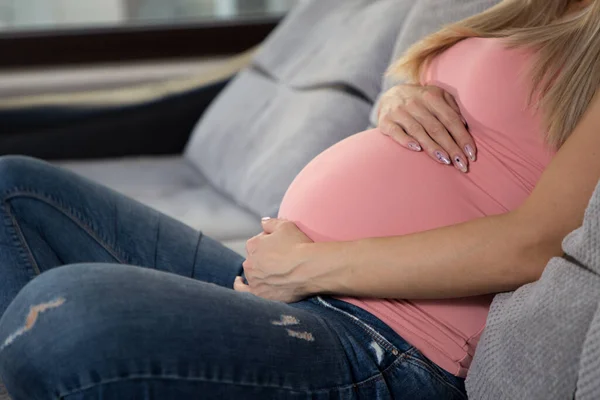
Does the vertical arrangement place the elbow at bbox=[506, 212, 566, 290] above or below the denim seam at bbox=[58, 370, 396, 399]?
above

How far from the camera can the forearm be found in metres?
0.94

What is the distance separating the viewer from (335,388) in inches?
35.6

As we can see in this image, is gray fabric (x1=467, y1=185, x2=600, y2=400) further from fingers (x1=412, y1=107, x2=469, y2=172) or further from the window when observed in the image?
the window

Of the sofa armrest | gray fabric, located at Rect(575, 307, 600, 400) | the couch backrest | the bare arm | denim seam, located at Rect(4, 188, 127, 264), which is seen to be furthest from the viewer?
the sofa armrest

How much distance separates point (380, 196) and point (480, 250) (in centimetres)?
17

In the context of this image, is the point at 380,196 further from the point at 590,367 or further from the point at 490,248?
the point at 590,367

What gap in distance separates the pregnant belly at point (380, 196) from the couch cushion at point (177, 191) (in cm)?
59

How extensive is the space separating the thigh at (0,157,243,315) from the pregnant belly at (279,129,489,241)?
16 centimetres

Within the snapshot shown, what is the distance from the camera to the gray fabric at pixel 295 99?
177 cm

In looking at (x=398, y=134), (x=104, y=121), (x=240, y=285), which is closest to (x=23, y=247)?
(x=240, y=285)

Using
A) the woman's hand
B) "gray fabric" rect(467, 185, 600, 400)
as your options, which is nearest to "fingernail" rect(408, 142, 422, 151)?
the woman's hand

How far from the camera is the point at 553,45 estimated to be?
3.62 ft

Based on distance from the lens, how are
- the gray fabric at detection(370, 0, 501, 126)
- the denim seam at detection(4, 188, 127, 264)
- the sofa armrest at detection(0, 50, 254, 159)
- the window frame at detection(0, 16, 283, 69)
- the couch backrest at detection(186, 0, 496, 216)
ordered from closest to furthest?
the denim seam at detection(4, 188, 127, 264), the gray fabric at detection(370, 0, 501, 126), the couch backrest at detection(186, 0, 496, 216), the sofa armrest at detection(0, 50, 254, 159), the window frame at detection(0, 16, 283, 69)

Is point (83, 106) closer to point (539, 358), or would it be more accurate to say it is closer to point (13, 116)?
point (13, 116)
